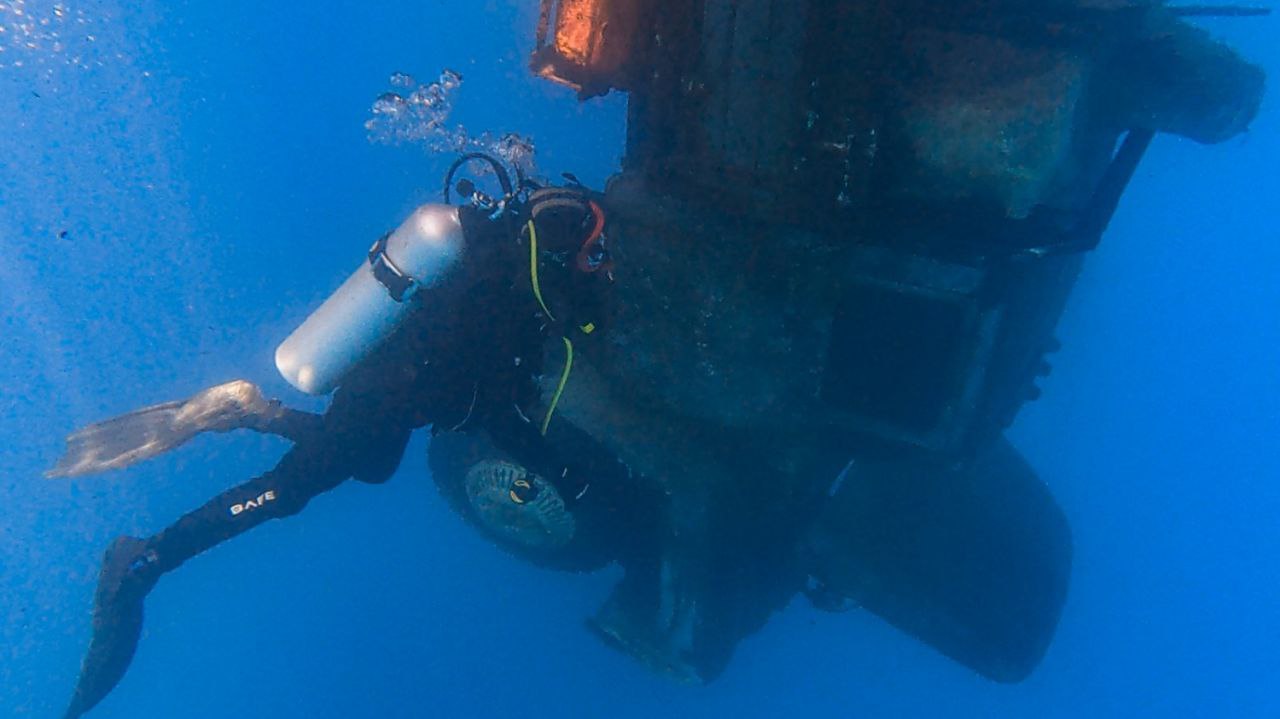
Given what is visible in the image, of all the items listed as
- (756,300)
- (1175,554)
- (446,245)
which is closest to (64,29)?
(446,245)

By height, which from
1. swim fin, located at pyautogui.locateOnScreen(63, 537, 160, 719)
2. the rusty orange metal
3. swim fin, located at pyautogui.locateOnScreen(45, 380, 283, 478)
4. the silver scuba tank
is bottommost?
swim fin, located at pyautogui.locateOnScreen(63, 537, 160, 719)

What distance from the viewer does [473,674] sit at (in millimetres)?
13086

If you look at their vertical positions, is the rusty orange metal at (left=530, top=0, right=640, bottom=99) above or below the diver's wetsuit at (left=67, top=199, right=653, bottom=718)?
above

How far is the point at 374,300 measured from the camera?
386cm

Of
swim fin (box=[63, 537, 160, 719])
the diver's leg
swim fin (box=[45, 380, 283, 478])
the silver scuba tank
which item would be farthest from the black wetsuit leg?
swim fin (box=[45, 380, 283, 478])

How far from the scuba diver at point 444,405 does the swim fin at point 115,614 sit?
0.01 meters

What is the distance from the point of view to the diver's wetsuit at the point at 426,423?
11.3 ft

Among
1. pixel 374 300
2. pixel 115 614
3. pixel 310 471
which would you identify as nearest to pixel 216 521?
pixel 310 471

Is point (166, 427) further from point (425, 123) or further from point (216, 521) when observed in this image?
point (425, 123)

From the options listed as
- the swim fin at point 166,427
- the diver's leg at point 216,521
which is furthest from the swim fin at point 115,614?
the swim fin at point 166,427

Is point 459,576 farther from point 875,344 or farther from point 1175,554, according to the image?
point 1175,554

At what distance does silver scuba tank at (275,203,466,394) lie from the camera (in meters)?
3.71

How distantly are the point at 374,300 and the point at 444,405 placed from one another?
70 centimetres

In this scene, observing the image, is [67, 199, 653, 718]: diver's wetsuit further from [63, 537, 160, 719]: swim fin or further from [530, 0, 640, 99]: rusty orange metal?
[530, 0, 640, 99]: rusty orange metal
